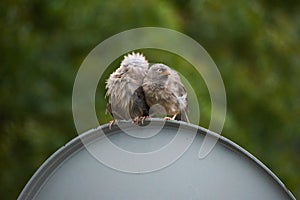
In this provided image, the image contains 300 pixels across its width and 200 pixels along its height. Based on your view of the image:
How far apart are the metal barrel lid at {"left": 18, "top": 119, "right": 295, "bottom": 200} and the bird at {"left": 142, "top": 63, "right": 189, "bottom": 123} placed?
1.29 m

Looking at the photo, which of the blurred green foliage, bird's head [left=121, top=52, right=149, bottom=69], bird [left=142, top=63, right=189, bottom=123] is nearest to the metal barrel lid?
bird [left=142, top=63, right=189, bottom=123]

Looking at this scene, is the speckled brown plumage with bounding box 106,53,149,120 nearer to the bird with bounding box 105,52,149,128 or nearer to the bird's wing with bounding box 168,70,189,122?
the bird with bounding box 105,52,149,128

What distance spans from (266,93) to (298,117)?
16.0 inches

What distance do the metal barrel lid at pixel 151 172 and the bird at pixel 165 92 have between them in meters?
1.29

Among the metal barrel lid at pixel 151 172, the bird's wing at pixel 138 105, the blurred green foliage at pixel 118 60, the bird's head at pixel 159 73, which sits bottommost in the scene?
the metal barrel lid at pixel 151 172

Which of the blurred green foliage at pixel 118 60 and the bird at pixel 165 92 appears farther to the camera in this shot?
the blurred green foliage at pixel 118 60

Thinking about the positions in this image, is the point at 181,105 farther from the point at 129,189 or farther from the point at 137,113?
the point at 129,189

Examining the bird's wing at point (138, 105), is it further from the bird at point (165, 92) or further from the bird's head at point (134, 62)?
the bird's head at point (134, 62)

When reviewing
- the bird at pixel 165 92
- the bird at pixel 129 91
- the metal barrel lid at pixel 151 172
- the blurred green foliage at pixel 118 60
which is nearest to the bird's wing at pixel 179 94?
the bird at pixel 165 92

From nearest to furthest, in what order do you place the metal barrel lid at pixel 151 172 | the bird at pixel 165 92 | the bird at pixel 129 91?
the metal barrel lid at pixel 151 172 < the bird at pixel 165 92 < the bird at pixel 129 91

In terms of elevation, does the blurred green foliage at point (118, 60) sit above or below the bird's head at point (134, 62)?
above

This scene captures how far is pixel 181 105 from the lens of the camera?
13.5ft

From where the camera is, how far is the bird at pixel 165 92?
407 centimetres

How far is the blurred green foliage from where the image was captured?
6.89 meters
